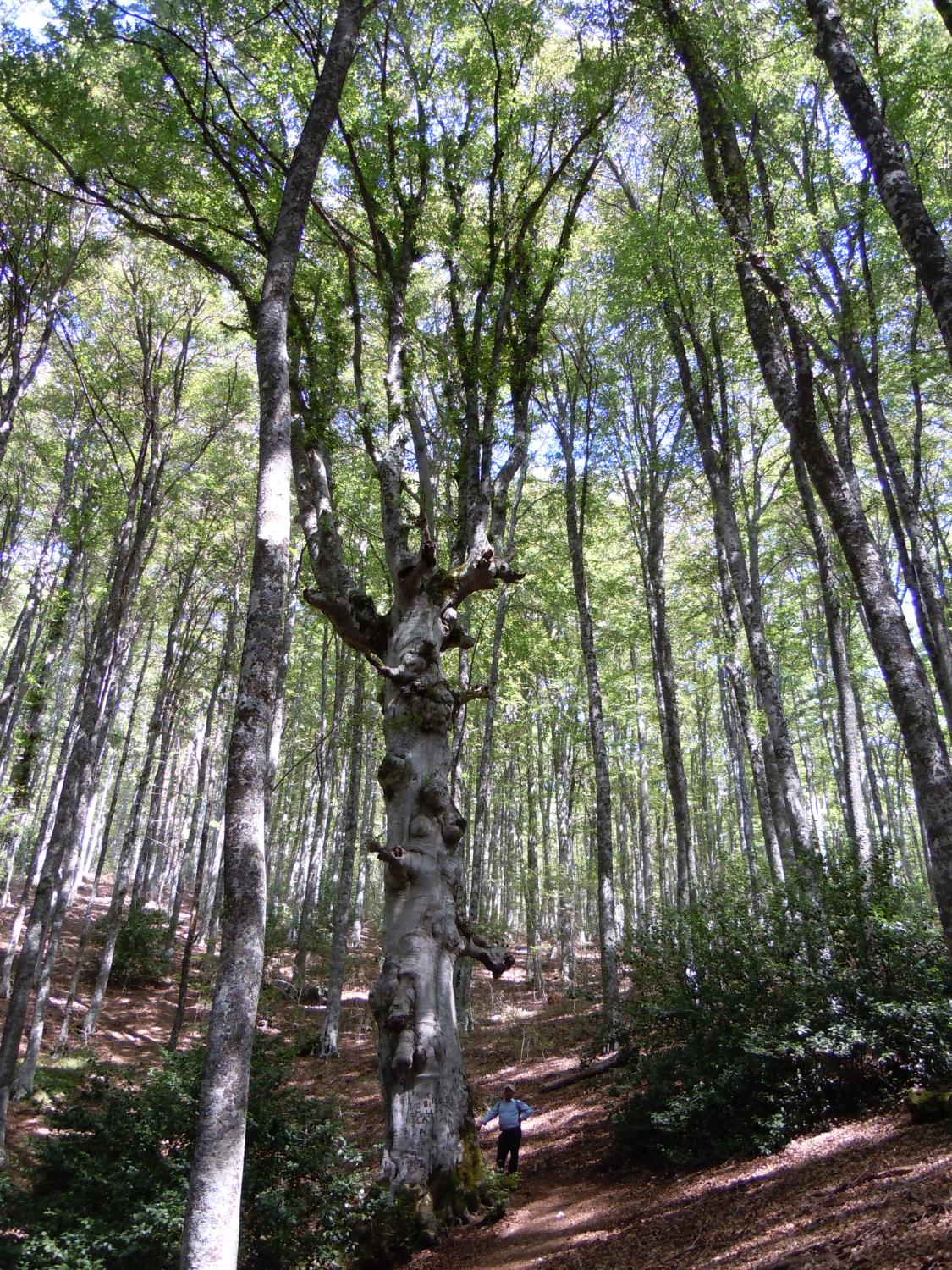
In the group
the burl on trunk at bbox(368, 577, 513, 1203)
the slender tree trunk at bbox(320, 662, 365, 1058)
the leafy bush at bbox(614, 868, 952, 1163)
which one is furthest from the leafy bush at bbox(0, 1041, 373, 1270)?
the slender tree trunk at bbox(320, 662, 365, 1058)

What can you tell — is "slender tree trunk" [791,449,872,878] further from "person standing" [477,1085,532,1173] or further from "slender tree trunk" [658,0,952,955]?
"person standing" [477,1085,532,1173]

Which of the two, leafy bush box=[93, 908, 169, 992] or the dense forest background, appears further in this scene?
leafy bush box=[93, 908, 169, 992]

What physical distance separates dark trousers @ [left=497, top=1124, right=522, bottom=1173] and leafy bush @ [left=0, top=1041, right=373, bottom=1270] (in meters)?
2.26

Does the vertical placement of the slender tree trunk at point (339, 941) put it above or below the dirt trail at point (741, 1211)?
above

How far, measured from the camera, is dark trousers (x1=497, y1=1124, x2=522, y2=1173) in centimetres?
811

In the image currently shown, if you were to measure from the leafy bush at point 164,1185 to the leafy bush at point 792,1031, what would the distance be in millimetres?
3327

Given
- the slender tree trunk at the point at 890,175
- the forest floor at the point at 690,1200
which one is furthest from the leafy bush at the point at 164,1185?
the slender tree trunk at the point at 890,175

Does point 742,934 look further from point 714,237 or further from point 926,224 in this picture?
point 714,237

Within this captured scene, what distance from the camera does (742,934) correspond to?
8.21m

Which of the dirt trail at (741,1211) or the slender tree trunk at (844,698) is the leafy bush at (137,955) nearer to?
the dirt trail at (741,1211)

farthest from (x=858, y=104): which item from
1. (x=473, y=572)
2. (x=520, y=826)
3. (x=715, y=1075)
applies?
(x=520, y=826)

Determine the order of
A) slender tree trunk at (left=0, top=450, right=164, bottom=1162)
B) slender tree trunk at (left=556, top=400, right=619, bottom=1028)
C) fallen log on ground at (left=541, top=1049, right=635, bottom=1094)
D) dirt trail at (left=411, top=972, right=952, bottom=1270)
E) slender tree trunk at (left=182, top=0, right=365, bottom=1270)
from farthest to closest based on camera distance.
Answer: slender tree trunk at (left=556, top=400, right=619, bottom=1028) < fallen log on ground at (left=541, top=1049, right=635, bottom=1094) < slender tree trunk at (left=0, top=450, right=164, bottom=1162) < dirt trail at (left=411, top=972, right=952, bottom=1270) < slender tree trunk at (left=182, top=0, right=365, bottom=1270)

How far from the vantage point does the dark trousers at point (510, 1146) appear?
8.11 meters

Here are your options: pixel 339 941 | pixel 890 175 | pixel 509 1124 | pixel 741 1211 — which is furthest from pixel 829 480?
pixel 339 941
